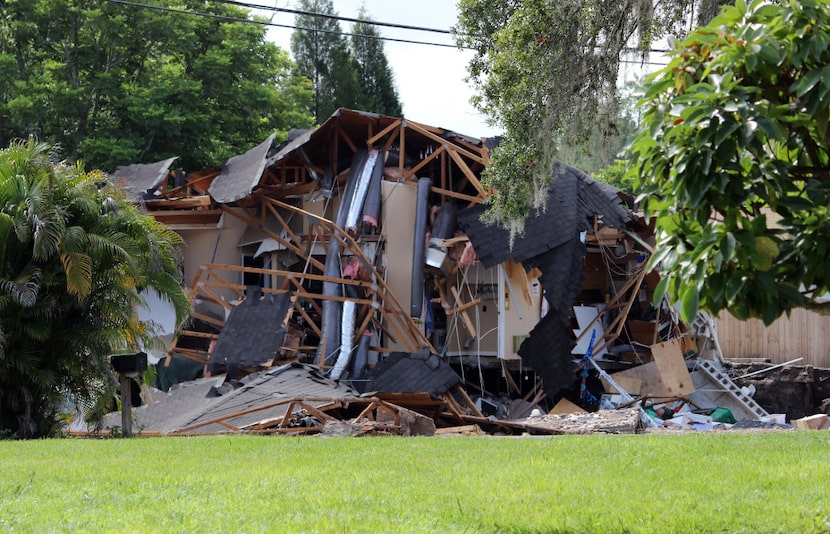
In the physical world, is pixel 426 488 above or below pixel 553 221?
below

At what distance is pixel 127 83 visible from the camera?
40.0m

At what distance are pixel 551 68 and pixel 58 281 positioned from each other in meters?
8.82

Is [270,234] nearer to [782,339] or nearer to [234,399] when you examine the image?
[234,399]

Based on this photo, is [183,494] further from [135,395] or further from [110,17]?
[110,17]

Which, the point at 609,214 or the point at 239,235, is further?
the point at 239,235

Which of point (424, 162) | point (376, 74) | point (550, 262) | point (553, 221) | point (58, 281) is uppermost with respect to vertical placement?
point (376, 74)

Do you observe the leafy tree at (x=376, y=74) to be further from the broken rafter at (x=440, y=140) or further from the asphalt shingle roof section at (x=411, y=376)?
the asphalt shingle roof section at (x=411, y=376)

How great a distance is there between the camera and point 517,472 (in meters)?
9.05

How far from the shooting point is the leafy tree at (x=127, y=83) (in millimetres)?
37844

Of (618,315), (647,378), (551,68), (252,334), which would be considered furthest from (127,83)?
(551,68)

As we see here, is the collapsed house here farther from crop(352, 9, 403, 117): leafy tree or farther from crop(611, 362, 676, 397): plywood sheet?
crop(352, 9, 403, 117): leafy tree

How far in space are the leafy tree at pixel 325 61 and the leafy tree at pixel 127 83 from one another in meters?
7.57

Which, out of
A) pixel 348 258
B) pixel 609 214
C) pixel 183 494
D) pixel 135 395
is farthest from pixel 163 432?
pixel 609 214

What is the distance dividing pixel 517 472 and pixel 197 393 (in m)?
12.4
